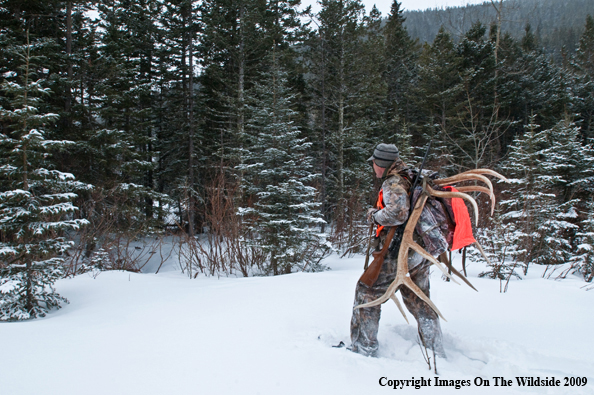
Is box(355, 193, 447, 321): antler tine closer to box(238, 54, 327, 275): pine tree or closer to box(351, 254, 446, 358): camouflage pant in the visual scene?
box(351, 254, 446, 358): camouflage pant

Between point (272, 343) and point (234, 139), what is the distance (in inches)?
627

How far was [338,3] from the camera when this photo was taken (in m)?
17.8

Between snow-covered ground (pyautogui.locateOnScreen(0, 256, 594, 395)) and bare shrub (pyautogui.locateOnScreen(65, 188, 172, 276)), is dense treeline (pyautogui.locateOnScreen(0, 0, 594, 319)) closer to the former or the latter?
bare shrub (pyautogui.locateOnScreen(65, 188, 172, 276))

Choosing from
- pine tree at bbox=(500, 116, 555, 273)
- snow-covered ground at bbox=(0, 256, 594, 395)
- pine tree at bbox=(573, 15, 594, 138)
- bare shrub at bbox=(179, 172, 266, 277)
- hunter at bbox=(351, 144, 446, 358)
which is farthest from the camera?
pine tree at bbox=(573, 15, 594, 138)

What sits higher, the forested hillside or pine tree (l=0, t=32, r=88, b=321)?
the forested hillside

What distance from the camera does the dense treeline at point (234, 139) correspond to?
643 cm

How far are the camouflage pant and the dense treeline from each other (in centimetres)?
420

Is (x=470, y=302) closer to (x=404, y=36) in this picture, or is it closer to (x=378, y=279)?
(x=378, y=279)

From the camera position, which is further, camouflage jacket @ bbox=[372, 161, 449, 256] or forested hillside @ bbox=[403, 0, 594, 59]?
forested hillside @ bbox=[403, 0, 594, 59]

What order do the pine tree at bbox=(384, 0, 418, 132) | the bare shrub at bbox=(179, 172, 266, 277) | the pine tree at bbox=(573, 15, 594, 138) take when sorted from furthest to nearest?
the pine tree at bbox=(573, 15, 594, 138) → the pine tree at bbox=(384, 0, 418, 132) → the bare shrub at bbox=(179, 172, 266, 277)

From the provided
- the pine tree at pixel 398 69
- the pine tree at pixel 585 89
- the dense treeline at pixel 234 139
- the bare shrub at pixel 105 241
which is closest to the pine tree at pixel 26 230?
the dense treeline at pixel 234 139

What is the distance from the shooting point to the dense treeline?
6.43 metres

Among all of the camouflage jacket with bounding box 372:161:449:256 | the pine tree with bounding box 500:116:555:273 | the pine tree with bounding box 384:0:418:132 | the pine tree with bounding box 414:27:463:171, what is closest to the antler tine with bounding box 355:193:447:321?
the camouflage jacket with bounding box 372:161:449:256

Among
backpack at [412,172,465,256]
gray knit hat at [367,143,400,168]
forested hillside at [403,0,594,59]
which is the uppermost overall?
forested hillside at [403,0,594,59]
